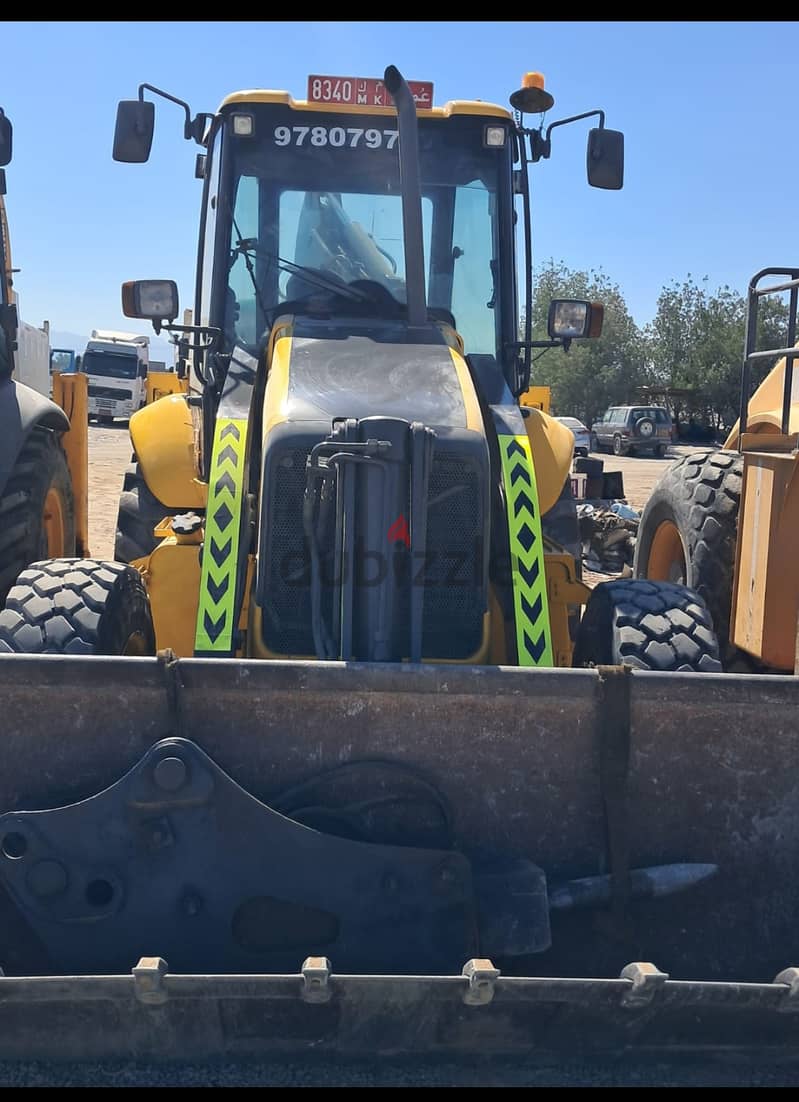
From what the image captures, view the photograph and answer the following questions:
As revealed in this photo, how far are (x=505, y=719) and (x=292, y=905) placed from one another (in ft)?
2.61

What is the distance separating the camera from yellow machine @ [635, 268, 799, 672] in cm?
462

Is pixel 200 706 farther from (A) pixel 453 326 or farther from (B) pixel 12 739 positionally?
(A) pixel 453 326

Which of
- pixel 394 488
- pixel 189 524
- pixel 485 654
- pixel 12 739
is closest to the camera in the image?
pixel 12 739

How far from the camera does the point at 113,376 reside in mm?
33938

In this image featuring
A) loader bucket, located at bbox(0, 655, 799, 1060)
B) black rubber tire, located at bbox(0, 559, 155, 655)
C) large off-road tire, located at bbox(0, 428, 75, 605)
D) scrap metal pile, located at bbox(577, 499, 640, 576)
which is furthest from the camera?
scrap metal pile, located at bbox(577, 499, 640, 576)

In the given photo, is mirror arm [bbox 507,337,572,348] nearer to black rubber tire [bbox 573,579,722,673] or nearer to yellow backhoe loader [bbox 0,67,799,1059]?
yellow backhoe loader [bbox 0,67,799,1059]

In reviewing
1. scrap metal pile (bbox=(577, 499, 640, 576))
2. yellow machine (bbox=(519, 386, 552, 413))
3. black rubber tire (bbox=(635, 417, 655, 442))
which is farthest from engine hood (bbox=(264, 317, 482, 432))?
black rubber tire (bbox=(635, 417, 655, 442))

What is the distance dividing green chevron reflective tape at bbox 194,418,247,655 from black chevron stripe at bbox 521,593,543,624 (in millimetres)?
1050

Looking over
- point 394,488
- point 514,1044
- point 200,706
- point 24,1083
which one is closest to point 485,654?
Answer: point 394,488

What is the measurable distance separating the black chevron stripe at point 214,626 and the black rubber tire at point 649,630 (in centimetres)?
138

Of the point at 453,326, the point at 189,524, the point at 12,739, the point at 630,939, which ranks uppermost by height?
the point at 453,326

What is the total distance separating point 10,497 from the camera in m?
4.79

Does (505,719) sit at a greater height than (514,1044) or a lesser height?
greater
